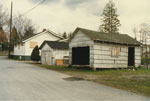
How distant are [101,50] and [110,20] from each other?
107 ft

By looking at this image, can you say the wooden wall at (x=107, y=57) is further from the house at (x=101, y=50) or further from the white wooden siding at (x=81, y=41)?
the white wooden siding at (x=81, y=41)

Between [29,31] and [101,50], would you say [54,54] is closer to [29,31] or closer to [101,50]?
[101,50]

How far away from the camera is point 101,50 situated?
52.7ft

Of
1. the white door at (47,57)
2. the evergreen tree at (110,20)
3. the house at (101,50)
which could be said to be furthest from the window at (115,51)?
the evergreen tree at (110,20)

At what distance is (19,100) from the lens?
515 cm

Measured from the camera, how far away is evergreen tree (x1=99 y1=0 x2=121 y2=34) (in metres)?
46.1

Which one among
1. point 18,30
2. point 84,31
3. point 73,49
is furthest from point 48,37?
point 18,30

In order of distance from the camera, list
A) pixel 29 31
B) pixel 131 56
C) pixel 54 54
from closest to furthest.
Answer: pixel 131 56 < pixel 54 54 < pixel 29 31

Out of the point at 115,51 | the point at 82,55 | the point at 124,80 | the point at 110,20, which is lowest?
the point at 124,80

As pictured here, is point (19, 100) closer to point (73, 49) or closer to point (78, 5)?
point (78, 5)

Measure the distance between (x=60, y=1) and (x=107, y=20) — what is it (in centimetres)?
3443

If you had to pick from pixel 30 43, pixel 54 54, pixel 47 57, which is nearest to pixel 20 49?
pixel 30 43

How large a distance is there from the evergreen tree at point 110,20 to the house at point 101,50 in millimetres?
27025

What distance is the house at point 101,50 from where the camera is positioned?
15.8m
